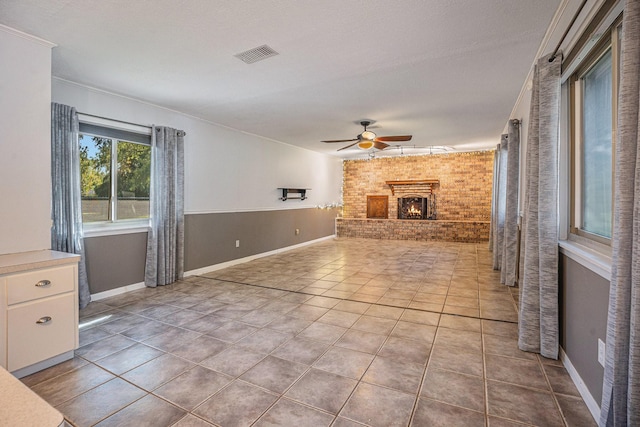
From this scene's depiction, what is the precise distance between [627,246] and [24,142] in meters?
3.77

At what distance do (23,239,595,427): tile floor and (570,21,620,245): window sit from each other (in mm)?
1042

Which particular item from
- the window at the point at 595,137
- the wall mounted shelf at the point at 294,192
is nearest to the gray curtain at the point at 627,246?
the window at the point at 595,137

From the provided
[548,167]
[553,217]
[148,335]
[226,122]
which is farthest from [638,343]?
[226,122]

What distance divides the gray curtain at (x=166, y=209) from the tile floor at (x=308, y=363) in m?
0.36

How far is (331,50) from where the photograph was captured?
9.25 feet

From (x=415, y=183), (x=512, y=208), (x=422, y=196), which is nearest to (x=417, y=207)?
(x=422, y=196)

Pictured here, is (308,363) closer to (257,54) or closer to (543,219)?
(543,219)

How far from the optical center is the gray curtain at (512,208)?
4.27 m

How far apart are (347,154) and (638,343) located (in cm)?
832

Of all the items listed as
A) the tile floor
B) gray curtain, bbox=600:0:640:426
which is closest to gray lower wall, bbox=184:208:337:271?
the tile floor

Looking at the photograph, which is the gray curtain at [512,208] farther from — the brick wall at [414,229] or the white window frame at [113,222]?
the white window frame at [113,222]

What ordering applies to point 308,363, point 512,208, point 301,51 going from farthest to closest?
point 512,208 → point 301,51 → point 308,363

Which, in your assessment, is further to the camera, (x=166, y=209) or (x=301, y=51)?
(x=166, y=209)

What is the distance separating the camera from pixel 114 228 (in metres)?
4.02
